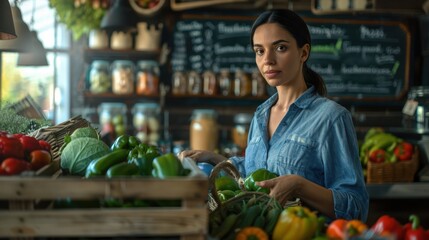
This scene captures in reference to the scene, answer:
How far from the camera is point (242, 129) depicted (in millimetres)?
5879

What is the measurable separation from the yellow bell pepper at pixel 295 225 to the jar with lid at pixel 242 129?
13.3 feet

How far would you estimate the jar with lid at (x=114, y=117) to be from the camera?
5.91 metres

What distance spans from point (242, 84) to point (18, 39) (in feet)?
9.21

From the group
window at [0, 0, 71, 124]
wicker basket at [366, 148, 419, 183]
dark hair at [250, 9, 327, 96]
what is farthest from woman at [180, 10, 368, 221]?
window at [0, 0, 71, 124]

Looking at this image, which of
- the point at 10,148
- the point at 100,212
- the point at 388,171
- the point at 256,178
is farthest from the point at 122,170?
the point at 388,171

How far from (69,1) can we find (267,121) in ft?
11.8

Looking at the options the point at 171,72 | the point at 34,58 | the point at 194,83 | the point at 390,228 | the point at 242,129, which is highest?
the point at 34,58

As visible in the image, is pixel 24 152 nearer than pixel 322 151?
Yes

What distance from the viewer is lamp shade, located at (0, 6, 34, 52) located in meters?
3.82

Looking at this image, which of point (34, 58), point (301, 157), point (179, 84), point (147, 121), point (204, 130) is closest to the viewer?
point (301, 157)

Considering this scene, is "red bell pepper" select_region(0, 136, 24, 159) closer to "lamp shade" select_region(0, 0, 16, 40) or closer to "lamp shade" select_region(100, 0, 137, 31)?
"lamp shade" select_region(0, 0, 16, 40)

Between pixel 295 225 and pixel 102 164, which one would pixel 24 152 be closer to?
pixel 102 164

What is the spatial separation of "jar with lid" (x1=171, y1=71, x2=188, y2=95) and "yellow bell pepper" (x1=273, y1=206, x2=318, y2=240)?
4459 mm

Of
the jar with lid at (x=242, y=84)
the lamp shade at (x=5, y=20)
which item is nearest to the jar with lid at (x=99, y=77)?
the jar with lid at (x=242, y=84)
